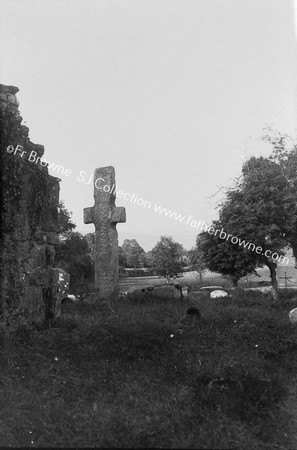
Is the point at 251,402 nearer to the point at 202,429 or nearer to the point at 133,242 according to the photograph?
the point at 202,429

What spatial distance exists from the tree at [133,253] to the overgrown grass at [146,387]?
128 feet

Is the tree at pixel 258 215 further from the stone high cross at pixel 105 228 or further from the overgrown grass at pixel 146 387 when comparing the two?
the overgrown grass at pixel 146 387

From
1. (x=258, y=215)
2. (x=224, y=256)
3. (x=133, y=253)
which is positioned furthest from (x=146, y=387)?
(x=133, y=253)

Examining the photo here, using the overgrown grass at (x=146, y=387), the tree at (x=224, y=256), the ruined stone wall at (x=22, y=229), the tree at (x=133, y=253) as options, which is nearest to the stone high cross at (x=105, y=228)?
the tree at (x=224, y=256)

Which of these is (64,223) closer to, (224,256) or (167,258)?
(167,258)

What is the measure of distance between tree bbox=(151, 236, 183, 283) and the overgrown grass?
2988 centimetres

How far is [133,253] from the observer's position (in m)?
45.9

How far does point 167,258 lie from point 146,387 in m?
32.0

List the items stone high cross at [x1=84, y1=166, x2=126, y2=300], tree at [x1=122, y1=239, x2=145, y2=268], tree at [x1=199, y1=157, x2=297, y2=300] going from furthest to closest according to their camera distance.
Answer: tree at [x1=122, y1=239, x2=145, y2=268]
tree at [x1=199, y1=157, x2=297, y2=300]
stone high cross at [x1=84, y1=166, x2=126, y2=300]

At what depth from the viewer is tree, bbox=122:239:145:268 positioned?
146ft

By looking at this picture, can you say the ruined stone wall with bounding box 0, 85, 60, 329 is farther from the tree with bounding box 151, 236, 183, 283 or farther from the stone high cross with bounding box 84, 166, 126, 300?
the tree with bounding box 151, 236, 183, 283

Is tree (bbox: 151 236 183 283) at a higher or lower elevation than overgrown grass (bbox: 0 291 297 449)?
higher

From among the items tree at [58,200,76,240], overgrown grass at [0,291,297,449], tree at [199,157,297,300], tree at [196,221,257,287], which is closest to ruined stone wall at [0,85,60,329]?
overgrown grass at [0,291,297,449]

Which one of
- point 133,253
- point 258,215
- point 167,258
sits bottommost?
point 167,258
